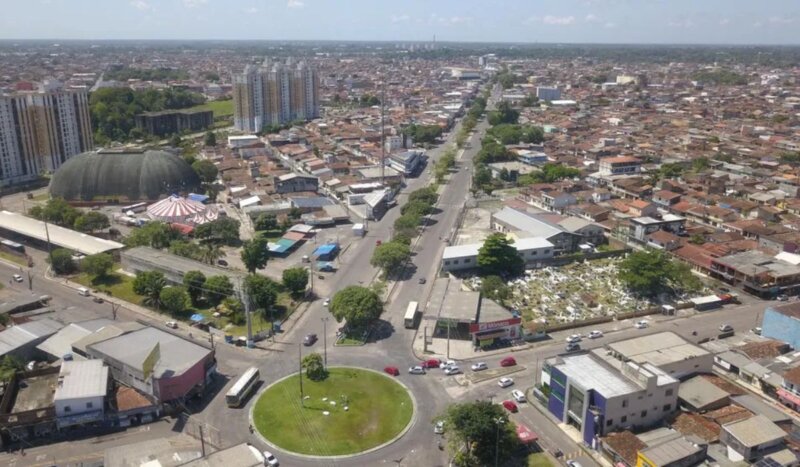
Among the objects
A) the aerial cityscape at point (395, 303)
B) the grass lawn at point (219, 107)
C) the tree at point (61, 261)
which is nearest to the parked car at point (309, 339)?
the aerial cityscape at point (395, 303)

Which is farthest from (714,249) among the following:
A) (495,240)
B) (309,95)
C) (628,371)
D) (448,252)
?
(309,95)

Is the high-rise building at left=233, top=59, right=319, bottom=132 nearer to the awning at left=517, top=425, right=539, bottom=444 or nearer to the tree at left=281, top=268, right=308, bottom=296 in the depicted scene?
the tree at left=281, top=268, right=308, bottom=296

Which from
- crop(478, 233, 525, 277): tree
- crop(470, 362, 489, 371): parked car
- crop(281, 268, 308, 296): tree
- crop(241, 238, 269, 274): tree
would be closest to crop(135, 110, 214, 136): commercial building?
crop(241, 238, 269, 274): tree

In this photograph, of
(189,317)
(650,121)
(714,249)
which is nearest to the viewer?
(189,317)

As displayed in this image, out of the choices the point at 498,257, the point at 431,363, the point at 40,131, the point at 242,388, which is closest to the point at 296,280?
the point at 242,388

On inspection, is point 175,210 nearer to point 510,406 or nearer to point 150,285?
point 150,285

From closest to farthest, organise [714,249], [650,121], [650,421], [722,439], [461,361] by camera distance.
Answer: [722,439]
[650,421]
[461,361]
[714,249]
[650,121]

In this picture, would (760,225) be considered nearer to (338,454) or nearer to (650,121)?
(338,454)
